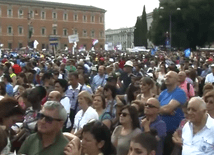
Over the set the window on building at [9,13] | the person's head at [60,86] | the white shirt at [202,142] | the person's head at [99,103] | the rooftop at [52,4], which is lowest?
the white shirt at [202,142]

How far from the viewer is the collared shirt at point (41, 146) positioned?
402 centimetres

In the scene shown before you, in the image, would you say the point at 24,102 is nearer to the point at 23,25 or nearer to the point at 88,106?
the point at 88,106

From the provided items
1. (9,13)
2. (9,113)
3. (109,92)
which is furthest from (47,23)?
(9,113)

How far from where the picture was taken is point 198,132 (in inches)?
209

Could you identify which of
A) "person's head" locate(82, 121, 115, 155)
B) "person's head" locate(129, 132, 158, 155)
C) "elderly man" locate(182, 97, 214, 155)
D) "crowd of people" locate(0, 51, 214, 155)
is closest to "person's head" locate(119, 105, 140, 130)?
"crowd of people" locate(0, 51, 214, 155)

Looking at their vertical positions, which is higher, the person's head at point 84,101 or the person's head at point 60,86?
the person's head at point 60,86

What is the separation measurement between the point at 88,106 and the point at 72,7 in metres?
102

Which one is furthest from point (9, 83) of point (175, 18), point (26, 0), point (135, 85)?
point (26, 0)

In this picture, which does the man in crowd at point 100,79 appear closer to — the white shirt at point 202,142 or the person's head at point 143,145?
the white shirt at point 202,142

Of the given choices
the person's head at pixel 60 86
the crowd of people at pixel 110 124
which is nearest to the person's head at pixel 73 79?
the crowd of people at pixel 110 124

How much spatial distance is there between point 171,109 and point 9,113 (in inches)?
106

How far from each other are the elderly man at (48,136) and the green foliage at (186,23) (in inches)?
2259

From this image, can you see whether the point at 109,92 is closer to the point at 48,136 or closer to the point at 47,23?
the point at 48,136

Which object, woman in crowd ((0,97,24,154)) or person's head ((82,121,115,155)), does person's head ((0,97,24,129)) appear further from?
person's head ((82,121,115,155))
